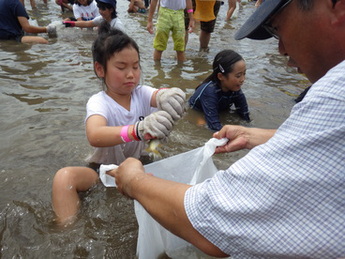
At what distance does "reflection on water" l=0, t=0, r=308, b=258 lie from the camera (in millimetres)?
1668

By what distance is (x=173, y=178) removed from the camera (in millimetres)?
1706

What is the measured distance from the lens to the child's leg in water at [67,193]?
1.76m

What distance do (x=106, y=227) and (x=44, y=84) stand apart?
9.65 feet

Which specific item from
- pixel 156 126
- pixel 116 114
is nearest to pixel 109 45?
pixel 116 114

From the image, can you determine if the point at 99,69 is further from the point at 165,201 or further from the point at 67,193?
the point at 165,201

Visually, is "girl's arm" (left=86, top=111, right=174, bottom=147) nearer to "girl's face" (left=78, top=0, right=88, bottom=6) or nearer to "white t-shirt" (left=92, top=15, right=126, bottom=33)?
"white t-shirt" (left=92, top=15, right=126, bottom=33)

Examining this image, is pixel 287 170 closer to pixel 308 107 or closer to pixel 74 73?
pixel 308 107

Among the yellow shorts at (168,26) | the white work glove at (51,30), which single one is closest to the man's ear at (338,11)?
the yellow shorts at (168,26)

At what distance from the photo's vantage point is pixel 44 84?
4.01 m

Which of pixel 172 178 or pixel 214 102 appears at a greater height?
pixel 172 178

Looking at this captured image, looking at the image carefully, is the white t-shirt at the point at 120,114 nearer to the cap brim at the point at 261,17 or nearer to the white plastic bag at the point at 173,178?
the white plastic bag at the point at 173,178

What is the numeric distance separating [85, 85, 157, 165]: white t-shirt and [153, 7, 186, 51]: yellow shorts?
294 centimetres

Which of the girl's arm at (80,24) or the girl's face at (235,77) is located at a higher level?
the girl's face at (235,77)

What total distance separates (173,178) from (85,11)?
7320 millimetres
